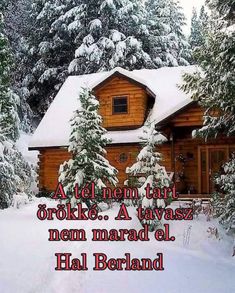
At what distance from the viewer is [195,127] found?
16359mm

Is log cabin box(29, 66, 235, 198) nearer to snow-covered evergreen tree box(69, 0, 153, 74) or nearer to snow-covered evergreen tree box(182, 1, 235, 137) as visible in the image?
snow-covered evergreen tree box(182, 1, 235, 137)

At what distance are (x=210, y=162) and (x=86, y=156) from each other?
5.50 m

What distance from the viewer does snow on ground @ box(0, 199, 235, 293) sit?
6.92 metres

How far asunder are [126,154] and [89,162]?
5412mm

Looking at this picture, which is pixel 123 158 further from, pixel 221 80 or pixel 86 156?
pixel 221 80

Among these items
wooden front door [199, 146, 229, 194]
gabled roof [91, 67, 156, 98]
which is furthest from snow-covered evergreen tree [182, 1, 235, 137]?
gabled roof [91, 67, 156, 98]

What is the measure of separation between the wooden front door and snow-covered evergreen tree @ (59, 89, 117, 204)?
13.5 ft

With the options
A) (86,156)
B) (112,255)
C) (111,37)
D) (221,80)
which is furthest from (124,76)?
(111,37)

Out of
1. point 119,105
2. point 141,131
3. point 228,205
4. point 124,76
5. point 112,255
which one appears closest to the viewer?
point 112,255

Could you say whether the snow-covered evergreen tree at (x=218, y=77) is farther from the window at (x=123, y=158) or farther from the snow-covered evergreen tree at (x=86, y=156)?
the window at (x=123, y=158)

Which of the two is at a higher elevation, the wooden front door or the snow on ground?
the wooden front door

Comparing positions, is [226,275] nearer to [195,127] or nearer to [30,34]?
[195,127]

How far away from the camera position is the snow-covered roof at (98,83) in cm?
1861

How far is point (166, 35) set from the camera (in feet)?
115
